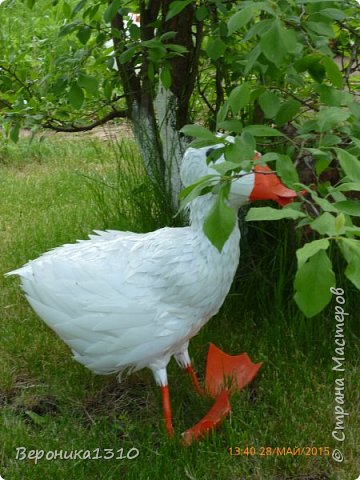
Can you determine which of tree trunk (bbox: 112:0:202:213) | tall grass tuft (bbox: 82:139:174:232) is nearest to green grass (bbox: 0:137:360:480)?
tall grass tuft (bbox: 82:139:174:232)

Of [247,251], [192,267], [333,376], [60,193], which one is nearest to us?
[192,267]

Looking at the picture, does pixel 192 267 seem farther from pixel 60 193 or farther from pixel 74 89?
pixel 60 193

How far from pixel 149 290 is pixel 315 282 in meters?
1.07

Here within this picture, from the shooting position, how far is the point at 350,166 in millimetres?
1395

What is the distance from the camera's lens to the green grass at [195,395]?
225cm

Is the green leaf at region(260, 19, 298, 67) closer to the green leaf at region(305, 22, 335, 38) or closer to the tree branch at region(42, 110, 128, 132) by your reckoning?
the green leaf at region(305, 22, 335, 38)

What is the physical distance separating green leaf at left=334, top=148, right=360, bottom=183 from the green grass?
119 cm

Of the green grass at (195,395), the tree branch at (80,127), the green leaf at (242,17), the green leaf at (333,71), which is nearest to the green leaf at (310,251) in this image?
the green leaf at (242,17)

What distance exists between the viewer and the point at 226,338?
2.90 metres

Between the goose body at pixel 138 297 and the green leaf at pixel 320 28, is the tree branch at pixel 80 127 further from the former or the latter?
the green leaf at pixel 320 28

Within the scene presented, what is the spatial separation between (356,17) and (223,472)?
156 cm

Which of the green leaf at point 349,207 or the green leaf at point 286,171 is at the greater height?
the green leaf at point 286,171

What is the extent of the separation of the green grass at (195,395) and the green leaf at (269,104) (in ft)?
3.43

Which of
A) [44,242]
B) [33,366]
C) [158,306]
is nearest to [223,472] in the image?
[158,306]
